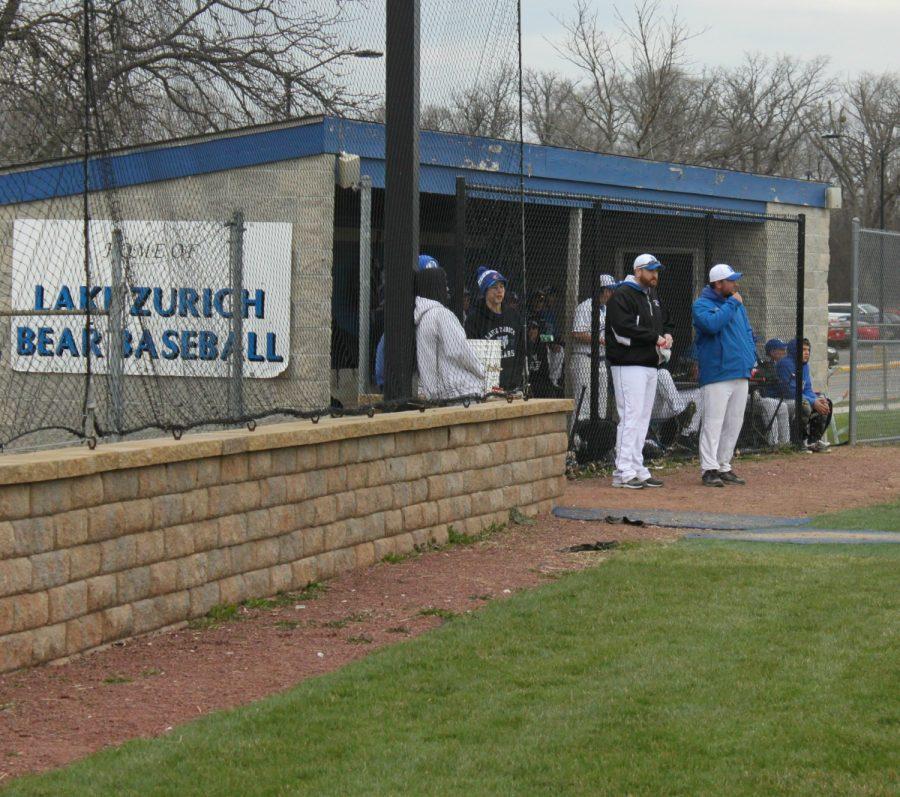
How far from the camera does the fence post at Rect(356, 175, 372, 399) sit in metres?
10.0

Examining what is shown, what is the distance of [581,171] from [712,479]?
12.6 feet

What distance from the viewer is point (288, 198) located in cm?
932

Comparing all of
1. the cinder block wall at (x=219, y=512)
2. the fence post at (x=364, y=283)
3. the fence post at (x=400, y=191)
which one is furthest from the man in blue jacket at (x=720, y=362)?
the fence post at (x=400, y=191)

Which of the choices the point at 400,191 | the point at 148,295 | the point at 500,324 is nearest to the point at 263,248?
the point at 400,191

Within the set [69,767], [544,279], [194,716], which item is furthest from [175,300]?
[544,279]

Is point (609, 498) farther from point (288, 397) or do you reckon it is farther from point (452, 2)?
point (452, 2)

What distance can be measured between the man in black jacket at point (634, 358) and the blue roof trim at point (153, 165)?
3408mm

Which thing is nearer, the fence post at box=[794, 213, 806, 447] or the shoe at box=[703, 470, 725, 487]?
the shoe at box=[703, 470, 725, 487]

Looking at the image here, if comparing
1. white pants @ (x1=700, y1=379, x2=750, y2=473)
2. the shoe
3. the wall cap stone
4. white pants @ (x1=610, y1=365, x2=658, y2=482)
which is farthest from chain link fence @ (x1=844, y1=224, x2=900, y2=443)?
the wall cap stone

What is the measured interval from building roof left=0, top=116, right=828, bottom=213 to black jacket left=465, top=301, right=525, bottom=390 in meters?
0.96

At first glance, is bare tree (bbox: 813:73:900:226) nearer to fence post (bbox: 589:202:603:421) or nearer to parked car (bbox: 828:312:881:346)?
parked car (bbox: 828:312:881:346)

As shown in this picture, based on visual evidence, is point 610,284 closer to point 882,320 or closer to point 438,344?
point 438,344

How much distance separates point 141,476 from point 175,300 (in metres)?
1.37

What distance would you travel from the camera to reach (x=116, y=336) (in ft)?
22.9
